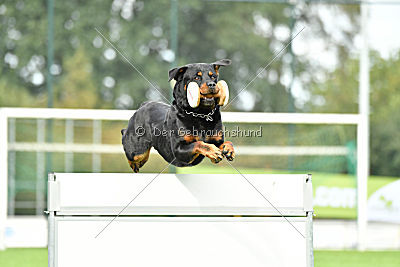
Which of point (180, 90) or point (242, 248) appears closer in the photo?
point (242, 248)

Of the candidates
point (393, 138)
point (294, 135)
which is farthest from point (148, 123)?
point (393, 138)

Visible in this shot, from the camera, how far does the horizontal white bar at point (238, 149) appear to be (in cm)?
566

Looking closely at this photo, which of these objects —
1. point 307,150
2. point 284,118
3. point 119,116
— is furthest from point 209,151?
point 307,150

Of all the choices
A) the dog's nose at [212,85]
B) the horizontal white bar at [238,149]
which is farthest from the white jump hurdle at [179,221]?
the horizontal white bar at [238,149]

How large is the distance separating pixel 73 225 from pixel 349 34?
941cm

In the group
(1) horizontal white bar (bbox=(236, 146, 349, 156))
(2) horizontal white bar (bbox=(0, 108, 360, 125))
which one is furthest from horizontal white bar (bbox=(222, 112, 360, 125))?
(1) horizontal white bar (bbox=(236, 146, 349, 156))

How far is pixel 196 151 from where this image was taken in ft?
7.55

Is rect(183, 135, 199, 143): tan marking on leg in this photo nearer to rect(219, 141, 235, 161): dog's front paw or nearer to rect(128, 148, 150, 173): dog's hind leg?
rect(219, 141, 235, 161): dog's front paw

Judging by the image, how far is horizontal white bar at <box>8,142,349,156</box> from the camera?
223 inches

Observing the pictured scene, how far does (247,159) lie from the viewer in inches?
262

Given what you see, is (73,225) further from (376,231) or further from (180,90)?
(376,231)

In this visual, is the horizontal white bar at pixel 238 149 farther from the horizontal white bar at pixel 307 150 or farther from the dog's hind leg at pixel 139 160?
the dog's hind leg at pixel 139 160

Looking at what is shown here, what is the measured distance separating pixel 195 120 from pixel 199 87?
15 cm

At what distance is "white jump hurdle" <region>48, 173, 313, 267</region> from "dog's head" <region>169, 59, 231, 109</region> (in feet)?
0.95
